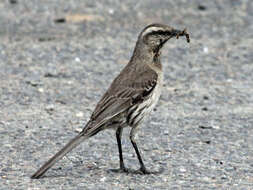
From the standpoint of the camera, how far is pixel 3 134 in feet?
33.3

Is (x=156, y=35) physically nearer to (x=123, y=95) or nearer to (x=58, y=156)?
(x=123, y=95)

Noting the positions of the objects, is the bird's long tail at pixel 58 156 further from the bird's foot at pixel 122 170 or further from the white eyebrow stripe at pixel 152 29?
the white eyebrow stripe at pixel 152 29

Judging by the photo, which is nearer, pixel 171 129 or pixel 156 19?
pixel 171 129

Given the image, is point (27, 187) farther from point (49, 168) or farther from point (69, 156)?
point (69, 156)

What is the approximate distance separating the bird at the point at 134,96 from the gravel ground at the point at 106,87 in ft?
1.62

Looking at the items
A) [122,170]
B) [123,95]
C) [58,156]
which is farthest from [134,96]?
[58,156]

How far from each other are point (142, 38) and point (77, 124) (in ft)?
7.88

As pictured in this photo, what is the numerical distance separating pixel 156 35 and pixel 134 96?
0.93m

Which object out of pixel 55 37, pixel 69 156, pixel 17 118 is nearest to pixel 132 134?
pixel 69 156

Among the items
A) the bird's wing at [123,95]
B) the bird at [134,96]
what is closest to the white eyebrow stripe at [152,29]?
the bird at [134,96]

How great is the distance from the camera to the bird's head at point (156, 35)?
8.94 metres

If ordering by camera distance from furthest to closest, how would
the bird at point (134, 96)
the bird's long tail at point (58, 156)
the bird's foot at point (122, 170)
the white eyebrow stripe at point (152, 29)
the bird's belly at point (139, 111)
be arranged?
the white eyebrow stripe at point (152, 29)
the bird's foot at point (122, 170)
the bird's belly at point (139, 111)
the bird at point (134, 96)
the bird's long tail at point (58, 156)

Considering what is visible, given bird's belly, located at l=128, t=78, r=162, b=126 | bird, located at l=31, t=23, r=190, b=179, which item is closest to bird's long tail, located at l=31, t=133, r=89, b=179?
bird, located at l=31, t=23, r=190, b=179

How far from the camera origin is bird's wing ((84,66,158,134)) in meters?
8.37
